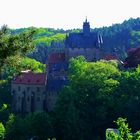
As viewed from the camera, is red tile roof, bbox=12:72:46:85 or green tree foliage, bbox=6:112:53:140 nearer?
green tree foliage, bbox=6:112:53:140

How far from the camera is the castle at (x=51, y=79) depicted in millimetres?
68438

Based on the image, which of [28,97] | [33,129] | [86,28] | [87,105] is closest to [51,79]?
[28,97]

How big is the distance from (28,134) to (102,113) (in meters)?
7.59

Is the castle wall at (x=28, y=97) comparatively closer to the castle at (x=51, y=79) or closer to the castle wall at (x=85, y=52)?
the castle at (x=51, y=79)

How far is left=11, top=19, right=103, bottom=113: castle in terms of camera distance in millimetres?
68438

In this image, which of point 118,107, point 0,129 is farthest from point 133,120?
point 0,129

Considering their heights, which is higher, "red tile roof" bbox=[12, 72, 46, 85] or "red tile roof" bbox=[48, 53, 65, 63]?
"red tile roof" bbox=[48, 53, 65, 63]

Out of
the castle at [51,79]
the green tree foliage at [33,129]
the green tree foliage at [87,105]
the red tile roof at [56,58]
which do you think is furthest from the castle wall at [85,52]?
the green tree foliage at [33,129]

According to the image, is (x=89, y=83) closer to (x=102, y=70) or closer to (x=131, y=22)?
(x=102, y=70)

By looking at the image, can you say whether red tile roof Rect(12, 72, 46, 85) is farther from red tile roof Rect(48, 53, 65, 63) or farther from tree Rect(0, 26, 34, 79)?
tree Rect(0, 26, 34, 79)

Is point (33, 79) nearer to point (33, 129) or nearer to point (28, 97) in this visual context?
point (28, 97)

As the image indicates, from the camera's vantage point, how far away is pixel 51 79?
69062mm

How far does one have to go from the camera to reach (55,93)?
67500mm

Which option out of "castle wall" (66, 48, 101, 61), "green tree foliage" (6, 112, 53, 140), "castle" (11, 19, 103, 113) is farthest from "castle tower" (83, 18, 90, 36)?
"green tree foliage" (6, 112, 53, 140)
